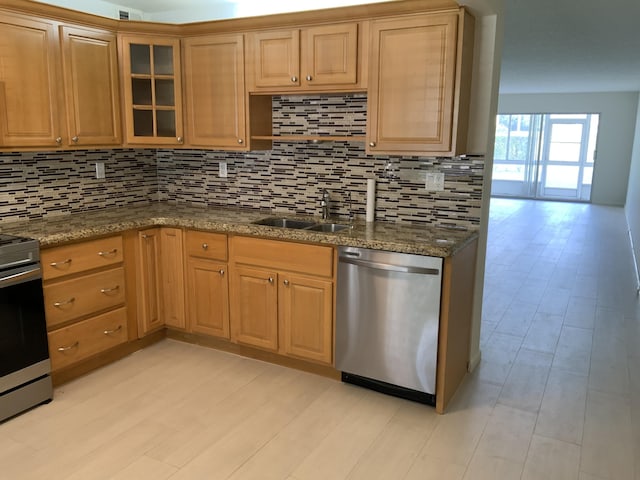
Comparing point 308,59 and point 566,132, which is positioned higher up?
point 308,59

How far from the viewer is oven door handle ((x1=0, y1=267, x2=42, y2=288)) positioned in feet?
8.55

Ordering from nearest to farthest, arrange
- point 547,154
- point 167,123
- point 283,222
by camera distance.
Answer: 1. point 283,222
2. point 167,123
3. point 547,154

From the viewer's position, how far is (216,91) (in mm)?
3566

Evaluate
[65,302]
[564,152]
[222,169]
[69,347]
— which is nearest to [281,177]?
[222,169]

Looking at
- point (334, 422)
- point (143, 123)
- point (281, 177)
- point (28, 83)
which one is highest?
point (28, 83)

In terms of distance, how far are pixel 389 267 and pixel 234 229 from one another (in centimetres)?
106

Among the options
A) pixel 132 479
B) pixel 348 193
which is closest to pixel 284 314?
pixel 348 193

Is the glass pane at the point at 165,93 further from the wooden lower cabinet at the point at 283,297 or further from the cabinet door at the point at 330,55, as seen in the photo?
the wooden lower cabinet at the point at 283,297

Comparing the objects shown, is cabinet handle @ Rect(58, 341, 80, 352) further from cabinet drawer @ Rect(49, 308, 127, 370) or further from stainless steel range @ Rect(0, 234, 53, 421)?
stainless steel range @ Rect(0, 234, 53, 421)

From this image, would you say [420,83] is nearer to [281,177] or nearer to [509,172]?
[281,177]

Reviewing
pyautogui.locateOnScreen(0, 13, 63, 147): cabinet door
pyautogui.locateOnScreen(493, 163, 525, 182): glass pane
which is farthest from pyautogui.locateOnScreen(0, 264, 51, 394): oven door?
pyautogui.locateOnScreen(493, 163, 525, 182): glass pane

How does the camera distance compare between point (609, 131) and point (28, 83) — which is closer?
point (28, 83)

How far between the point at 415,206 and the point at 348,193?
19.1 inches

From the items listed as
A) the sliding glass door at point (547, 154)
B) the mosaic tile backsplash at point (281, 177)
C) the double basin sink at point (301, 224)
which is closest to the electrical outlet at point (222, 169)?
the mosaic tile backsplash at point (281, 177)
